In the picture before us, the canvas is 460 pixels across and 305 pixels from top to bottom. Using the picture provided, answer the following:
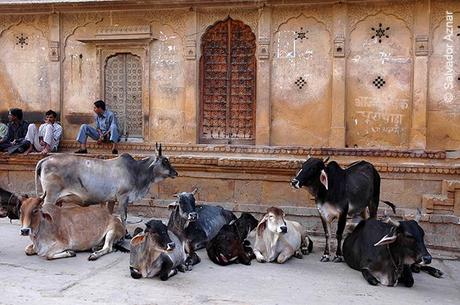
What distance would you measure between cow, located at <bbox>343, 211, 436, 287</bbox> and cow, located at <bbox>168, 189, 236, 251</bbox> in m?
2.08

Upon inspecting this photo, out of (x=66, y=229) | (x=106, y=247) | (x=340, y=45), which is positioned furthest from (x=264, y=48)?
(x=66, y=229)

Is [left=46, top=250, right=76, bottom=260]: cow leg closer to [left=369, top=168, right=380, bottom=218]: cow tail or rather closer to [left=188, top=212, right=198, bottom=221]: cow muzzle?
[left=188, top=212, right=198, bottom=221]: cow muzzle

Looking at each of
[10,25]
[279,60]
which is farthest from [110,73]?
[279,60]

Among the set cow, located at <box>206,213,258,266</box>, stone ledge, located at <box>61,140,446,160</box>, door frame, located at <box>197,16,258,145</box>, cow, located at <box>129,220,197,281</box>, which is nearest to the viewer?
cow, located at <box>129,220,197,281</box>

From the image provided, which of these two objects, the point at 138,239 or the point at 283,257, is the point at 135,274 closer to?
the point at 138,239

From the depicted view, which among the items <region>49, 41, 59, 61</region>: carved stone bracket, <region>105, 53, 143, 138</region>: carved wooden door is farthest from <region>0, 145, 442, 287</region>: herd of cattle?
<region>49, 41, 59, 61</region>: carved stone bracket

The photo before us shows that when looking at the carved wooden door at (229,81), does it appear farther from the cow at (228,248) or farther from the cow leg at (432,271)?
the cow leg at (432,271)

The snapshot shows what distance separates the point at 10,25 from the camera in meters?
11.8

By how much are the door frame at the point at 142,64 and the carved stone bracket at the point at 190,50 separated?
0.85 m

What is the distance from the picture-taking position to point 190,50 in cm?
1087

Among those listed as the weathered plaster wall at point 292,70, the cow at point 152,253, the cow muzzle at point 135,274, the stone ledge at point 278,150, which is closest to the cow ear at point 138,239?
the cow at point 152,253

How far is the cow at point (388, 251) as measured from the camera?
632 centimetres

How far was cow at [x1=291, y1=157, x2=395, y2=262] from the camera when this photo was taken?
25.5 feet

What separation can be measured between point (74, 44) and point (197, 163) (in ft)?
12.5
